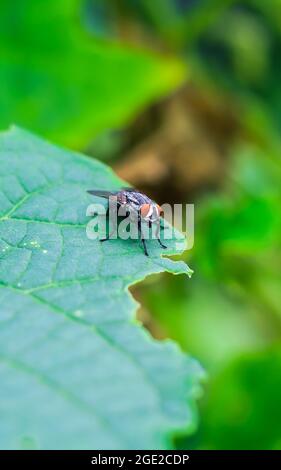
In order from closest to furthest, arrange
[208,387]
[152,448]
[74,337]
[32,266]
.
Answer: [152,448] < [74,337] < [32,266] < [208,387]

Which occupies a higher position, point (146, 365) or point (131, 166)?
point (131, 166)

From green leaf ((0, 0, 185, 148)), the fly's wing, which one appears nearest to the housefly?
the fly's wing

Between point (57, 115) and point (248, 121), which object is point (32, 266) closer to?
point (57, 115)

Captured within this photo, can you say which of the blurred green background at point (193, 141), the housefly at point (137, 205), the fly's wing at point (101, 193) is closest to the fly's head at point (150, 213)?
the housefly at point (137, 205)

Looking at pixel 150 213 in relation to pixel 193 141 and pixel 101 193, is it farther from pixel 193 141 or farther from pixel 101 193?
pixel 193 141

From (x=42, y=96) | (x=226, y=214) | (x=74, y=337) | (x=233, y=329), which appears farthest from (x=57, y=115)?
(x=74, y=337)

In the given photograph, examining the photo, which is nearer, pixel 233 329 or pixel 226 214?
pixel 226 214

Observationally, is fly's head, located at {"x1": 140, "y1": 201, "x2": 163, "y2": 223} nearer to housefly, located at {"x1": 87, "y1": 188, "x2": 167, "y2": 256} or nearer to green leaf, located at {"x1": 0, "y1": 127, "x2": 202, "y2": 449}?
housefly, located at {"x1": 87, "y1": 188, "x2": 167, "y2": 256}
